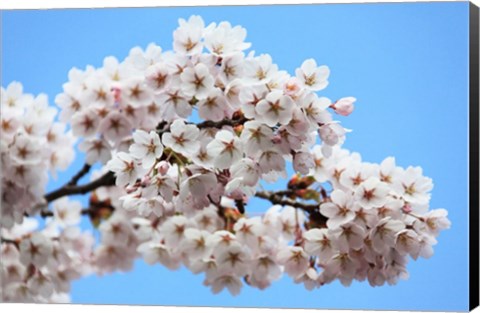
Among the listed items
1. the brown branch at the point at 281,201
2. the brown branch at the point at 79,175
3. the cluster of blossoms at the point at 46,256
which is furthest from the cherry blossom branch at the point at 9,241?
the brown branch at the point at 281,201

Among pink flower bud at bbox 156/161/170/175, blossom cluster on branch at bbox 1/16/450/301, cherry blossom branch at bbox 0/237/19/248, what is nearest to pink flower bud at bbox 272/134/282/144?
blossom cluster on branch at bbox 1/16/450/301

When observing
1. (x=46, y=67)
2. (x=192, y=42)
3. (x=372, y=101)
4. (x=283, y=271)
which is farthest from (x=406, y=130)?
(x=46, y=67)

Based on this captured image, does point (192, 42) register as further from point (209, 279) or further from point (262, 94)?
point (209, 279)

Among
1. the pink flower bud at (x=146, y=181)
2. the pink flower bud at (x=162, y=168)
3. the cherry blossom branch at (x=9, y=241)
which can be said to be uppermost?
the cherry blossom branch at (x=9, y=241)

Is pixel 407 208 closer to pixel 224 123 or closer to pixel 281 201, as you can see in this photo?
pixel 281 201

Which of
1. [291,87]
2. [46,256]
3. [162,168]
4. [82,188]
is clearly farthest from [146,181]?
[46,256]

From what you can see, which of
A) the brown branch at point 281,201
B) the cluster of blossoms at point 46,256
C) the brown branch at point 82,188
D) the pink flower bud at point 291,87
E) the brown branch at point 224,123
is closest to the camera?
the pink flower bud at point 291,87

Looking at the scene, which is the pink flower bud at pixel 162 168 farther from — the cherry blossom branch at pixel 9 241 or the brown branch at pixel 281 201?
the cherry blossom branch at pixel 9 241
